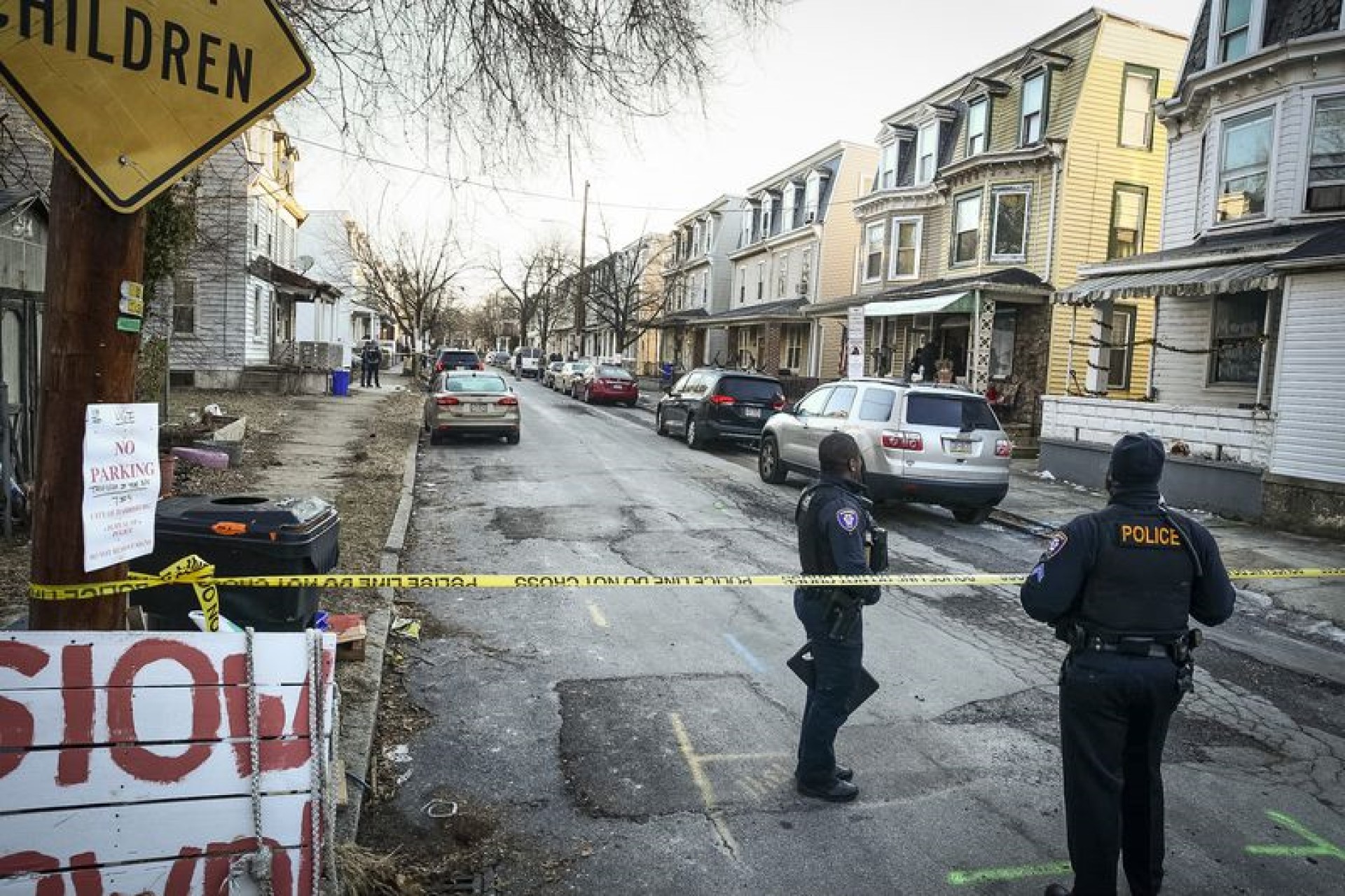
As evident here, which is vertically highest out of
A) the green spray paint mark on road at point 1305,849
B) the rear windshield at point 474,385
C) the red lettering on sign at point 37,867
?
the rear windshield at point 474,385

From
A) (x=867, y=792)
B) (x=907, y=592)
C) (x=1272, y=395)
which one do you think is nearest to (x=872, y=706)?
(x=867, y=792)

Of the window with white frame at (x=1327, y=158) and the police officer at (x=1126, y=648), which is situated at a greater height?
the window with white frame at (x=1327, y=158)

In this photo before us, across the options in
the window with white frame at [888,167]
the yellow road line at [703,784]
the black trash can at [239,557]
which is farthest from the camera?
the window with white frame at [888,167]

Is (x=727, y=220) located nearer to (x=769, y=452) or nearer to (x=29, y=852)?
(x=769, y=452)

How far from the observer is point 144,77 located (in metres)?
2.67

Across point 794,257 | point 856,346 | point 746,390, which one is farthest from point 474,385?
point 794,257

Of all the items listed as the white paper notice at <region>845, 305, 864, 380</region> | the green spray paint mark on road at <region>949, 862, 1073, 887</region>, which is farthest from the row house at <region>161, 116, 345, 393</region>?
the green spray paint mark on road at <region>949, 862, 1073, 887</region>

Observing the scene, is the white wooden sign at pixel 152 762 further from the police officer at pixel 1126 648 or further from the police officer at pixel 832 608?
the police officer at pixel 1126 648

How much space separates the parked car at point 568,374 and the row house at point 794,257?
6662 millimetres

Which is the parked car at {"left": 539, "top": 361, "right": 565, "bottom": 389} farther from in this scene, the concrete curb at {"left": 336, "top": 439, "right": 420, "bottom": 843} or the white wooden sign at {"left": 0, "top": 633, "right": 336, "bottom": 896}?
the white wooden sign at {"left": 0, "top": 633, "right": 336, "bottom": 896}

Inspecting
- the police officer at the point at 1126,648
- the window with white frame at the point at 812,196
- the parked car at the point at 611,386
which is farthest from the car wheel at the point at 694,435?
the window with white frame at the point at 812,196

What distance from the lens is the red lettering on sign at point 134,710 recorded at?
260 centimetres

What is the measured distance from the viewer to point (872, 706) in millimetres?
5219

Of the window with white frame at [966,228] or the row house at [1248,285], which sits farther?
the window with white frame at [966,228]
